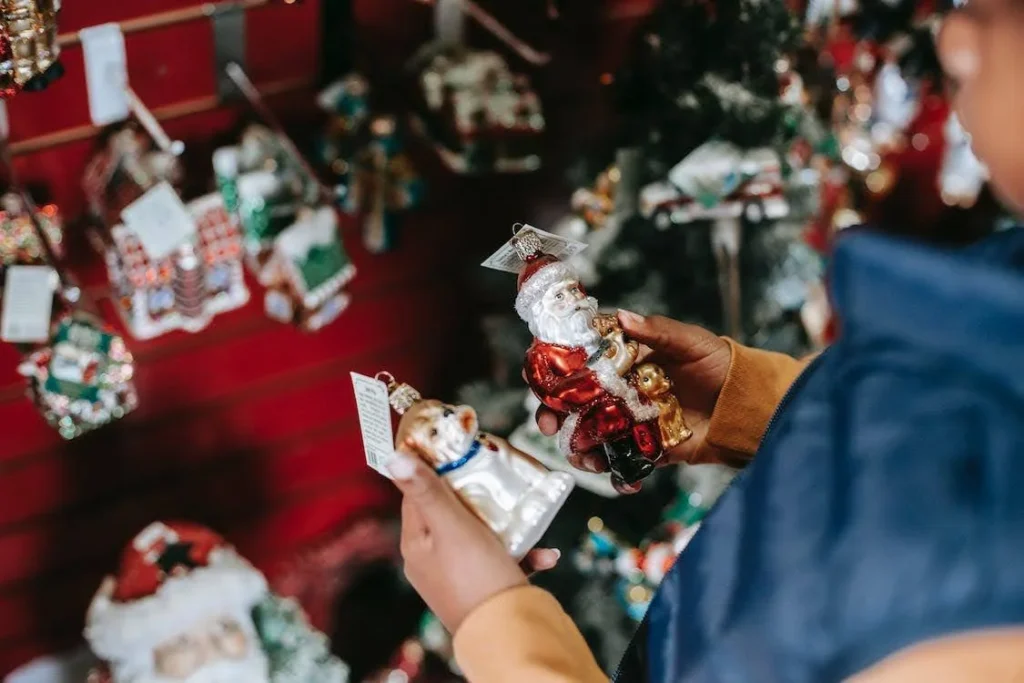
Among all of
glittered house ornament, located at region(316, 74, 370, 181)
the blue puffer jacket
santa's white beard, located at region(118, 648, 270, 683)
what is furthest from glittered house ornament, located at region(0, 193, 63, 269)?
the blue puffer jacket

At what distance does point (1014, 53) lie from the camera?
587mm

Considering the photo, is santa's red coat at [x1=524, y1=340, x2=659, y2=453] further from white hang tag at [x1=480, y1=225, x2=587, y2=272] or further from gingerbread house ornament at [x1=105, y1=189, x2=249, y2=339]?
gingerbread house ornament at [x1=105, y1=189, x2=249, y2=339]

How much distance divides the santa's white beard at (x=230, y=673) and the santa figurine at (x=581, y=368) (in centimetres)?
85

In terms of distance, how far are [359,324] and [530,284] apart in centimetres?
116

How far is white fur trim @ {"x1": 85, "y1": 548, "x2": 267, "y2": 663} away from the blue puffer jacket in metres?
1.10

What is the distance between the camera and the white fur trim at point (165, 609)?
149 cm

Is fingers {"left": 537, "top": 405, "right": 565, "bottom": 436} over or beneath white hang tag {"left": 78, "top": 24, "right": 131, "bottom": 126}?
beneath

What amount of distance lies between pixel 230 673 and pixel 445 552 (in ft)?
3.16

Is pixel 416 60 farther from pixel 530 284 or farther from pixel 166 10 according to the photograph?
pixel 530 284

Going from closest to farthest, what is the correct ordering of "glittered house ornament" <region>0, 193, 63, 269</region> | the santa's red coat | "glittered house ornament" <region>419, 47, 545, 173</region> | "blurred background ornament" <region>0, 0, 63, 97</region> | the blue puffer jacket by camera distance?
the blue puffer jacket, the santa's red coat, "blurred background ornament" <region>0, 0, 63, 97</region>, "glittered house ornament" <region>0, 193, 63, 269</region>, "glittered house ornament" <region>419, 47, 545, 173</region>

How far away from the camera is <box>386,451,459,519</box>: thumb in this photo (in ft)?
2.57

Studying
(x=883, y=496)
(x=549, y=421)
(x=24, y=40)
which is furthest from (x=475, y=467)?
(x=24, y=40)

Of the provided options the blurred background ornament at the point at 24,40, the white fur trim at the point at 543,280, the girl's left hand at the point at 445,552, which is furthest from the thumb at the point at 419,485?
the blurred background ornament at the point at 24,40

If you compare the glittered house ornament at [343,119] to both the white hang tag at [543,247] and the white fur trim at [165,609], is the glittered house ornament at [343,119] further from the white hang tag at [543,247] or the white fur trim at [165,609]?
the white hang tag at [543,247]
